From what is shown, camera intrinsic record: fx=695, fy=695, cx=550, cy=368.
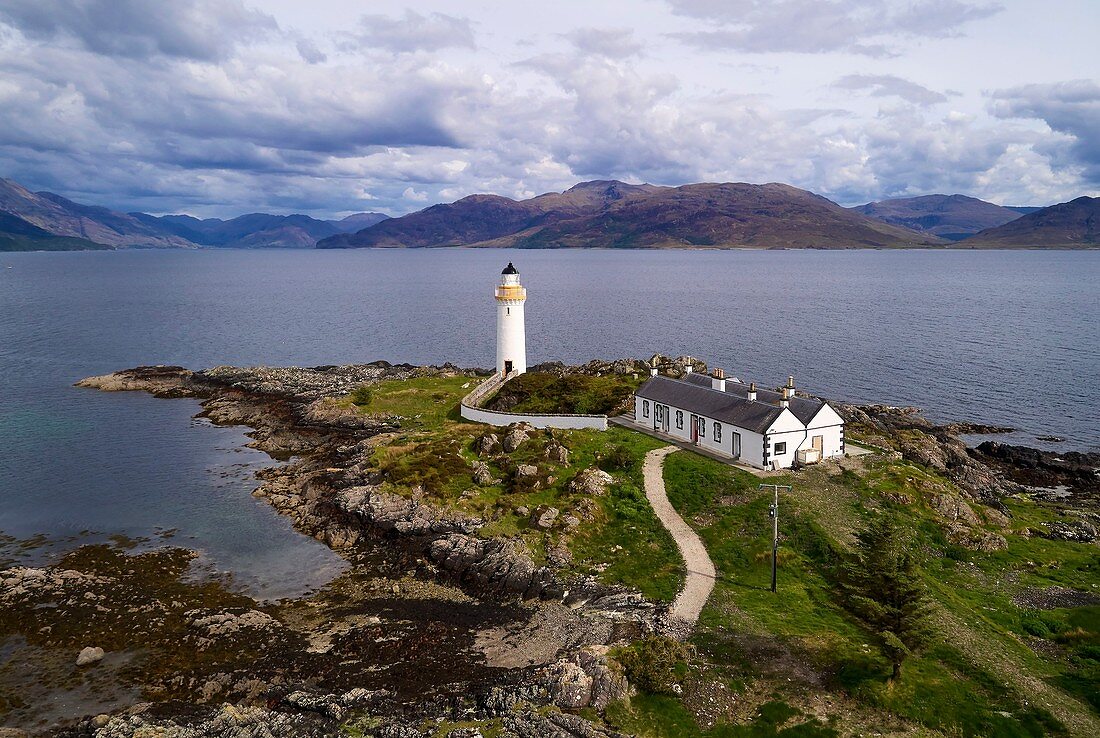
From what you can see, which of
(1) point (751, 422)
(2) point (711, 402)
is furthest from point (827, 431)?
(2) point (711, 402)

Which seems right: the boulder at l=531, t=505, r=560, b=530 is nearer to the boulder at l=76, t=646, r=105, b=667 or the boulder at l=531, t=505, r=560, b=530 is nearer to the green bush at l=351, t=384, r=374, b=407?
the boulder at l=76, t=646, r=105, b=667

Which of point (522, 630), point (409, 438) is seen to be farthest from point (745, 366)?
point (522, 630)

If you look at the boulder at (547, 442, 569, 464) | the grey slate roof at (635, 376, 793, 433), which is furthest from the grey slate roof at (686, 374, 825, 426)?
the boulder at (547, 442, 569, 464)

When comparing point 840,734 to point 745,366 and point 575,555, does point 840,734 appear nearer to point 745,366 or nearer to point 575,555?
point 575,555

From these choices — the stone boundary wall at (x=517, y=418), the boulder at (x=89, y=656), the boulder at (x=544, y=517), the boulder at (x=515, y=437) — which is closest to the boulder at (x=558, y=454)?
the boulder at (x=515, y=437)

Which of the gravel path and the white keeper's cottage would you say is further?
the white keeper's cottage

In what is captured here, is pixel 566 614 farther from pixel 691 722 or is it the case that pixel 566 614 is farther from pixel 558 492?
pixel 558 492
